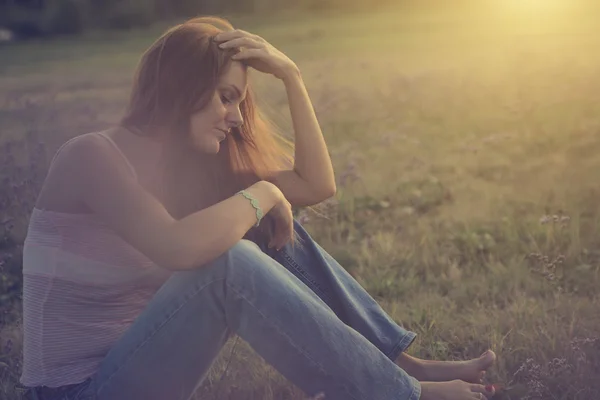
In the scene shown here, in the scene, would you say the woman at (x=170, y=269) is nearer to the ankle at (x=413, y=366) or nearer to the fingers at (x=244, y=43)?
the fingers at (x=244, y=43)

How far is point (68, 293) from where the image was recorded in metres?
1.86

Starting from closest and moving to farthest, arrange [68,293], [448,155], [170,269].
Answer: [170,269] → [68,293] → [448,155]

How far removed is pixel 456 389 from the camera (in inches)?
82.2

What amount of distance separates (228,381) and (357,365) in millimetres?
640

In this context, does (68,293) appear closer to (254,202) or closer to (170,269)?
(170,269)

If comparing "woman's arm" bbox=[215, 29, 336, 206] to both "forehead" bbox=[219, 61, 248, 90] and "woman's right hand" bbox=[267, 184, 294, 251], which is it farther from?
"woman's right hand" bbox=[267, 184, 294, 251]

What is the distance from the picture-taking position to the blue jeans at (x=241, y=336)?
1.75m

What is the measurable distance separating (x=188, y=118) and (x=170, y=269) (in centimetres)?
41

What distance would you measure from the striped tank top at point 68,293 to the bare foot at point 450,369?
81cm

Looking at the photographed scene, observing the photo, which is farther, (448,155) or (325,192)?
(448,155)

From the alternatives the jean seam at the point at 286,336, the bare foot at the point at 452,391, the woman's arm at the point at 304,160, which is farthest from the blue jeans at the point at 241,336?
the woman's arm at the point at 304,160

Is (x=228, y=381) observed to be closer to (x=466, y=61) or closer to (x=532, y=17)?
(x=466, y=61)

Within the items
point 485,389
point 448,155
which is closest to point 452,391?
point 485,389

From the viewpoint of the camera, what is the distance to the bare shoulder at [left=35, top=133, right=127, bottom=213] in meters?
1.79
